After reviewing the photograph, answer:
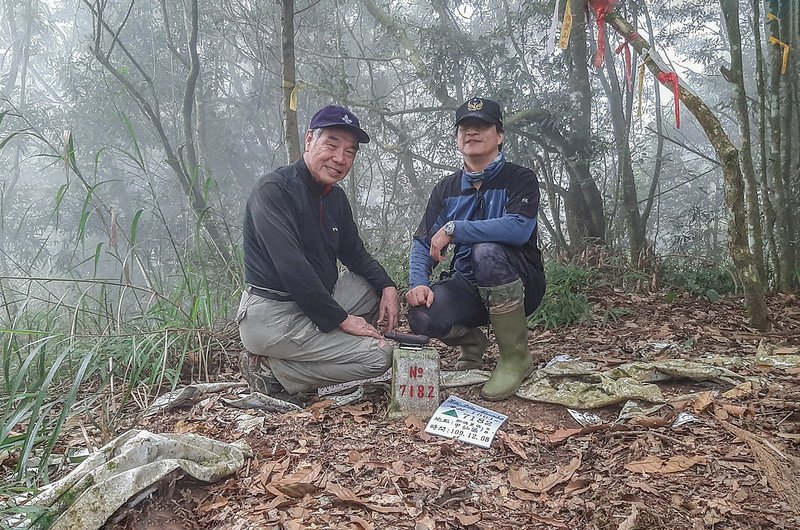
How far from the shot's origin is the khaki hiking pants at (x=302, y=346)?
2477 mm

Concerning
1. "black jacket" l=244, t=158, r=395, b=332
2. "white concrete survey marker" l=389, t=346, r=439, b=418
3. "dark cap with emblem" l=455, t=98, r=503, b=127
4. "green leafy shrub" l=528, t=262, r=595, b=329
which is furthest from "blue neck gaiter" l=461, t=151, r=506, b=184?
"green leafy shrub" l=528, t=262, r=595, b=329

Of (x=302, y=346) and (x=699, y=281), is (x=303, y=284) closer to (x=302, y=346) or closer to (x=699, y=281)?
(x=302, y=346)

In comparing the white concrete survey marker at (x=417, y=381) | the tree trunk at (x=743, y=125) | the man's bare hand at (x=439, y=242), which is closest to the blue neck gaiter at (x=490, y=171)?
the man's bare hand at (x=439, y=242)

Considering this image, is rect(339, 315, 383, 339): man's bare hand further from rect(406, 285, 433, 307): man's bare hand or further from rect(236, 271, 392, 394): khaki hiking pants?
rect(406, 285, 433, 307): man's bare hand

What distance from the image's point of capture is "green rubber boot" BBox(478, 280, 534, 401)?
7.98 ft

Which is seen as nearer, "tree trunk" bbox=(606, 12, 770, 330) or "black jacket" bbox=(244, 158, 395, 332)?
"black jacket" bbox=(244, 158, 395, 332)

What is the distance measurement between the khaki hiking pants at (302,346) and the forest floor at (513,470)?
0.16m

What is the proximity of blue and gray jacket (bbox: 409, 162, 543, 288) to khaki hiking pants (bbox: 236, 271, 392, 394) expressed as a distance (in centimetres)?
45

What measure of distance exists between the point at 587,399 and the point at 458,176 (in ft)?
4.07

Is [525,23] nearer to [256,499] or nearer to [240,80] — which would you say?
[256,499]

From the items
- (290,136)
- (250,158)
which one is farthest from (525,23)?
(250,158)

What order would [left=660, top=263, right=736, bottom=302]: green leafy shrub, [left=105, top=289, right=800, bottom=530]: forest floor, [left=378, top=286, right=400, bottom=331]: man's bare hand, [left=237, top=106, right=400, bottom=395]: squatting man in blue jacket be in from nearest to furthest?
1. [left=105, top=289, right=800, bottom=530]: forest floor
2. [left=237, top=106, right=400, bottom=395]: squatting man in blue jacket
3. [left=378, top=286, right=400, bottom=331]: man's bare hand
4. [left=660, top=263, right=736, bottom=302]: green leafy shrub

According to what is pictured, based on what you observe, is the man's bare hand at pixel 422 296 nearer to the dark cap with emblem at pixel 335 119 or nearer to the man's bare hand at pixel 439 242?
the man's bare hand at pixel 439 242

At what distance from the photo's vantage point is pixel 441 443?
198 centimetres
